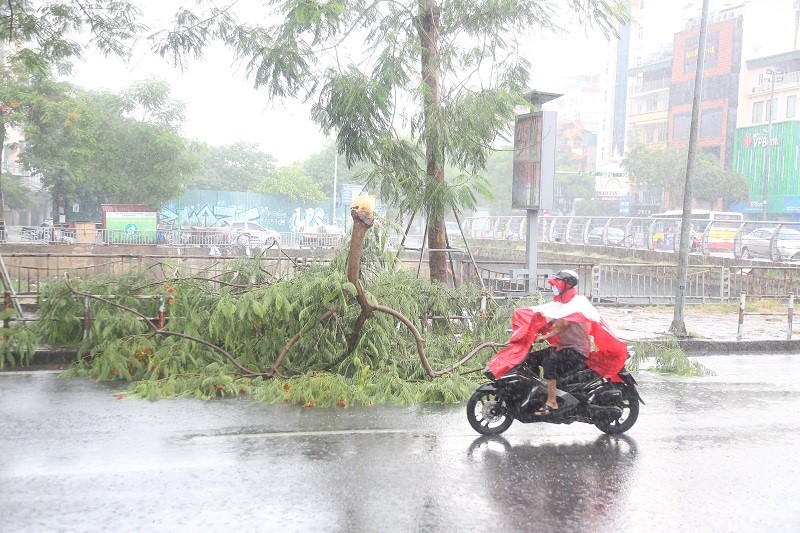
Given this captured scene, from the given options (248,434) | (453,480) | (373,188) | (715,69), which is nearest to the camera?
(453,480)

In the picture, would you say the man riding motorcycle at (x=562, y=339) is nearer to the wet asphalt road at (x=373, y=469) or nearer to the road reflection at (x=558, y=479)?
the road reflection at (x=558, y=479)

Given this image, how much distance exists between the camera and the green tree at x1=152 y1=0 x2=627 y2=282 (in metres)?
12.7

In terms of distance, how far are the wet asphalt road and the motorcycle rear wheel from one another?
0.12 meters

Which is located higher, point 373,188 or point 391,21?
point 391,21

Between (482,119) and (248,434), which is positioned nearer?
(248,434)

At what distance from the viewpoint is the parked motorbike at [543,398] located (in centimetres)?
736

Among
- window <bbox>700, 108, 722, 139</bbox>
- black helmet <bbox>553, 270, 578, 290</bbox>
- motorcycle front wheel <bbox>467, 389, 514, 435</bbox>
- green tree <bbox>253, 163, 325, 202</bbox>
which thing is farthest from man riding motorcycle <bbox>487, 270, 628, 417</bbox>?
window <bbox>700, 108, 722, 139</bbox>

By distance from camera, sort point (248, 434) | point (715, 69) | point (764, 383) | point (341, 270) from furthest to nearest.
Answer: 1. point (715, 69)
2. point (764, 383)
3. point (341, 270)
4. point (248, 434)

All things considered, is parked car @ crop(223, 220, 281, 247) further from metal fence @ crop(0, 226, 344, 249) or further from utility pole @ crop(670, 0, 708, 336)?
utility pole @ crop(670, 0, 708, 336)

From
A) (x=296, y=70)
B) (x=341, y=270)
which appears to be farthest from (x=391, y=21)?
(x=341, y=270)

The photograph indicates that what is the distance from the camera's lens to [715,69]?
61094mm

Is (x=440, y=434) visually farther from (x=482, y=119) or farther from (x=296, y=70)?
(x=296, y=70)

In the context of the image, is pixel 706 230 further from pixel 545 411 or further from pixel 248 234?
pixel 545 411

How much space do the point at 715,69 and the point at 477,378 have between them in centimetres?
5923
